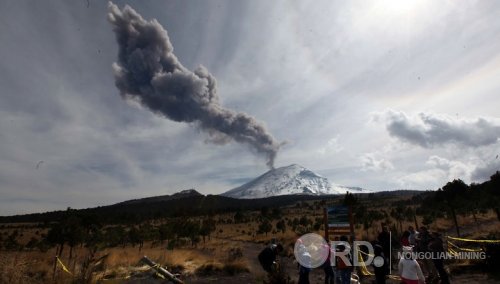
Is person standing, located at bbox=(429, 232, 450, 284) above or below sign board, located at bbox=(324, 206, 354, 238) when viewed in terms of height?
below

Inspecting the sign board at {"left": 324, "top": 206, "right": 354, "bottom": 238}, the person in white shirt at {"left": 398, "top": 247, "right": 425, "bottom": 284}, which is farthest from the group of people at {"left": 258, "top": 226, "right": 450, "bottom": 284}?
the sign board at {"left": 324, "top": 206, "right": 354, "bottom": 238}

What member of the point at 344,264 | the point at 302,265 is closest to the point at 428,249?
the point at 344,264

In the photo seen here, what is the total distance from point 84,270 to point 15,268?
223cm

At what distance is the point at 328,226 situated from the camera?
17547mm

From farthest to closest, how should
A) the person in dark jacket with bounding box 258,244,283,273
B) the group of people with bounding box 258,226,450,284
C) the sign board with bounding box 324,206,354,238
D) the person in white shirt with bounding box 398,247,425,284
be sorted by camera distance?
the sign board with bounding box 324,206,354,238 → the person in dark jacket with bounding box 258,244,283,273 → the group of people with bounding box 258,226,450,284 → the person in white shirt with bounding box 398,247,425,284

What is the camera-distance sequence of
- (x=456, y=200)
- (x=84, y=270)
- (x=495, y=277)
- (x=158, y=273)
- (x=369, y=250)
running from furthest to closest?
(x=456, y=200) < (x=369, y=250) < (x=158, y=273) < (x=495, y=277) < (x=84, y=270)

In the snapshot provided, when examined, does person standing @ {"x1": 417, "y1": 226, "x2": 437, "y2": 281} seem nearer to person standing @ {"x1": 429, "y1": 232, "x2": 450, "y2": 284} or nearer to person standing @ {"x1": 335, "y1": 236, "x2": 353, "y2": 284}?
person standing @ {"x1": 429, "y1": 232, "x2": 450, "y2": 284}

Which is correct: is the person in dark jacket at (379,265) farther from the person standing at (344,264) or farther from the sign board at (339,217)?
the sign board at (339,217)

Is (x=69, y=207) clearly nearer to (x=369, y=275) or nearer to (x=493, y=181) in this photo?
(x=369, y=275)

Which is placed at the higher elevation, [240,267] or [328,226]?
[328,226]

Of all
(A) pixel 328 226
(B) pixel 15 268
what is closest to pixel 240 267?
(A) pixel 328 226

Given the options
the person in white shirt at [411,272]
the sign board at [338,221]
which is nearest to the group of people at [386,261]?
the person in white shirt at [411,272]

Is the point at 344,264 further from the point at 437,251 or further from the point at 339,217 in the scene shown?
the point at 339,217

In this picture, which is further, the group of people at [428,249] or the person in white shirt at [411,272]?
the group of people at [428,249]
